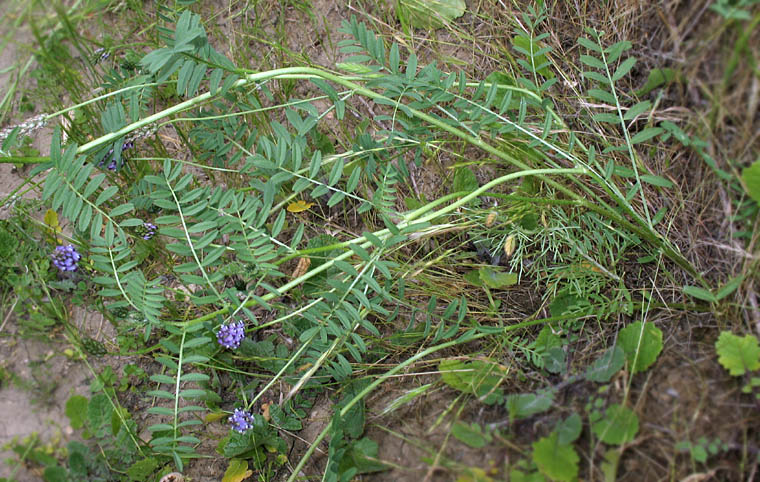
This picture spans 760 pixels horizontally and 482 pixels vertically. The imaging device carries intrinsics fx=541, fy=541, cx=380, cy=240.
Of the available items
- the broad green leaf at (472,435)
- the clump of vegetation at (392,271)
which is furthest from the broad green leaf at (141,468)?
the broad green leaf at (472,435)

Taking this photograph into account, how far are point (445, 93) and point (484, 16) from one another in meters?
0.77

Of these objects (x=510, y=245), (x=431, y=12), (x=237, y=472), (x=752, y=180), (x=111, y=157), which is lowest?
(x=237, y=472)

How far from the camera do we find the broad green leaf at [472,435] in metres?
1.48

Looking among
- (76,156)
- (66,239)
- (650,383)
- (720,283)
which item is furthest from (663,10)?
(66,239)

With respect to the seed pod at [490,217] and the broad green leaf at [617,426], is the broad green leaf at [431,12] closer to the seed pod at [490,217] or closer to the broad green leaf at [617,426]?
the seed pod at [490,217]

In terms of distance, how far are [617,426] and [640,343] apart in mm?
294

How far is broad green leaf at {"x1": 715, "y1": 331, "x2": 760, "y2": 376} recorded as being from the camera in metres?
1.37

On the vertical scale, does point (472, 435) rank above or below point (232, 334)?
below

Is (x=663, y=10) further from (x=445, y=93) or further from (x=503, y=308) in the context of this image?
(x=503, y=308)

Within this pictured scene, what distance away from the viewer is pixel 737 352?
140 cm

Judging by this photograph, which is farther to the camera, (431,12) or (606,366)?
(431,12)

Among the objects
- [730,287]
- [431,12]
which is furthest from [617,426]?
[431,12]

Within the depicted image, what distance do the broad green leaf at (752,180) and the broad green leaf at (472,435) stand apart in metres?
0.93

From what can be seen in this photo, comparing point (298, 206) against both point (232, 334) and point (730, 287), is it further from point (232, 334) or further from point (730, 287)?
A: point (730, 287)
